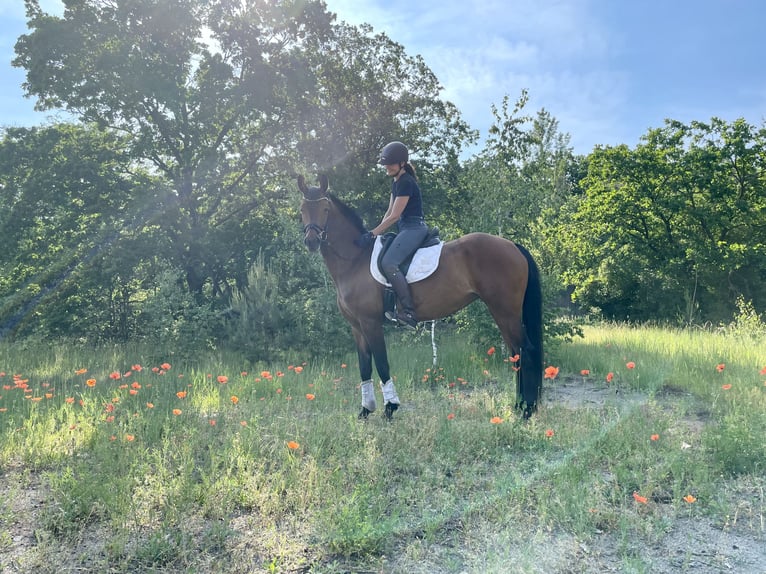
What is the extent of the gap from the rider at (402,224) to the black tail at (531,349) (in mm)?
1269

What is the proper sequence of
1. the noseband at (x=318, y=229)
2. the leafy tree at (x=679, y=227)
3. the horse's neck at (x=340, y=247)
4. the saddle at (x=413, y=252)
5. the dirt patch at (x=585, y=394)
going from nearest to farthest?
the noseband at (x=318, y=229) < the saddle at (x=413, y=252) < the horse's neck at (x=340, y=247) < the dirt patch at (x=585, y=394) < the leafy tree at (x=679, y=227)

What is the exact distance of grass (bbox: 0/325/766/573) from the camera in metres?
2.71

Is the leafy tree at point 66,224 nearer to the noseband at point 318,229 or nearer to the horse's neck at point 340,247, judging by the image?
the horse's neck at point 340,247

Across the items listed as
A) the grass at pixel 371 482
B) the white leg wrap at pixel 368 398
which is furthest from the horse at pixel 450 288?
the grass at pixel 371 482

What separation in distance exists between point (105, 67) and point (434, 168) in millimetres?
9657

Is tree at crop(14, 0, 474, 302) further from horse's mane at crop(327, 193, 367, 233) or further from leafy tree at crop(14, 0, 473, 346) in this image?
horse's mane at crop(327, 193, 367, 233)

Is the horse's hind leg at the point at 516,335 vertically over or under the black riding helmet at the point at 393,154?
under

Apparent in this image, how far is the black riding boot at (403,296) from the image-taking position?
5277mm

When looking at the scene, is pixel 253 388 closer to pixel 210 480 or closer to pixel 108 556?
pixel 210 480

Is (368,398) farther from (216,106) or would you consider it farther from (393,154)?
(216,106)

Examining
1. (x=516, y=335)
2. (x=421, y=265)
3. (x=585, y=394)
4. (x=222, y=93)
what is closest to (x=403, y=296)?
(x=421, y=265)

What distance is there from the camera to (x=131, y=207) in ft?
45.4

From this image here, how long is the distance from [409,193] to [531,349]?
7.23 ft

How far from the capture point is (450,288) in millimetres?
5480
